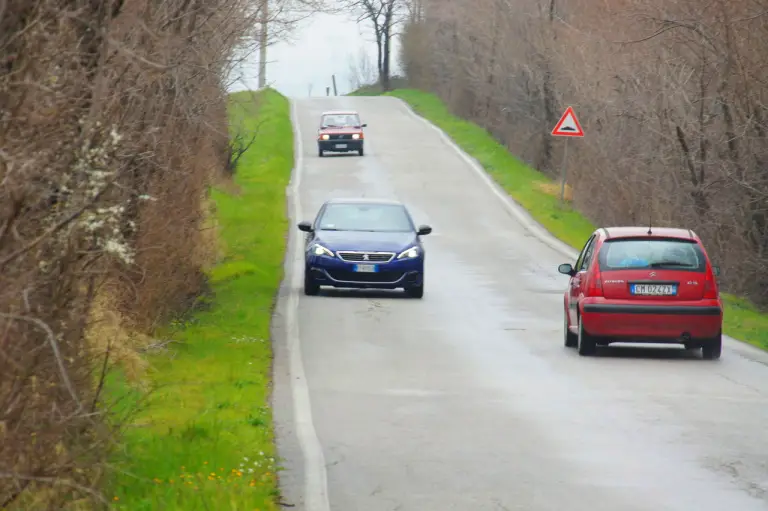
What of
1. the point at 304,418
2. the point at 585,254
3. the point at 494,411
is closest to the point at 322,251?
the point at 585,254

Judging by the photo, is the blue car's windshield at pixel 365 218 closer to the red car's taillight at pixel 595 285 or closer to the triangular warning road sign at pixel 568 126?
the red car's taillight at pixel 595 285

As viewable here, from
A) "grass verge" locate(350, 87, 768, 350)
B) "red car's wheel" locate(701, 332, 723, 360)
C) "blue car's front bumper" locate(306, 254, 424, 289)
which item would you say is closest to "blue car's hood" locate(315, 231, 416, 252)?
"blue car's front bumper" locate(306, 254, 424, 289)

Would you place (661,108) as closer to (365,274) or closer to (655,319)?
(365,274)

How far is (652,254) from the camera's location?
1842 cm

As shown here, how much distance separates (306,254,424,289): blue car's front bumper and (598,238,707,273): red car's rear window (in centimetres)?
674

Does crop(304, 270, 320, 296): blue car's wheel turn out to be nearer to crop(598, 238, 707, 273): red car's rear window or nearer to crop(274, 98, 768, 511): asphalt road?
crop(274, 98, 768, 511): asphalt road

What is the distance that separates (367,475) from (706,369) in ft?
25.7

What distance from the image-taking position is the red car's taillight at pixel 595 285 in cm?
1830

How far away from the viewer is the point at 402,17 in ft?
316

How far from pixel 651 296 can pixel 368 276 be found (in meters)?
7.63

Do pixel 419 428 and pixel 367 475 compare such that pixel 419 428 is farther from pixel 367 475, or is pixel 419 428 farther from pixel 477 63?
pixel 477 63

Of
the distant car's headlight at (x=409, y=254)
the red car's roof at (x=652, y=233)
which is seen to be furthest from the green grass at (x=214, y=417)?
the red car's roof at (x=652, y=233)

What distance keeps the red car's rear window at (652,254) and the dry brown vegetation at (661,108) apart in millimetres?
5110

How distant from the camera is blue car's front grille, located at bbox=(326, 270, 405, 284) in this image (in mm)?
24938
